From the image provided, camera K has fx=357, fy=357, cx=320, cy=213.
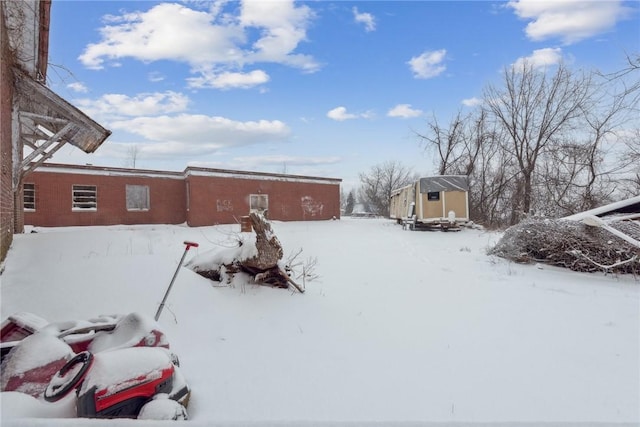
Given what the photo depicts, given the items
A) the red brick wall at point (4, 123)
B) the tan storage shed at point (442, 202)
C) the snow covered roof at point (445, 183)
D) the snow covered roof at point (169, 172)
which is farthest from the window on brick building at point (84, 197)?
the snow covered roof at point (445, 183)

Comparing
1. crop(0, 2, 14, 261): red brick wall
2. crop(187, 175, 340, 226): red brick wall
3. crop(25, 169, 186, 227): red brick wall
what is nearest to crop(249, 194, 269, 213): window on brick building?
crop(187, 175, 340, 226): red brick wall

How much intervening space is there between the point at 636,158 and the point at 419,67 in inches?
334

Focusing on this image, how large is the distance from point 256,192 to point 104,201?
301 inches

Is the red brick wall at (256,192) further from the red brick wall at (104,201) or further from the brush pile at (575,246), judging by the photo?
the brush pile at (575,246)

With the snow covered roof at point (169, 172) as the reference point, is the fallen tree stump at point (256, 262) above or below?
below

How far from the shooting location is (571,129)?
71.5 ft

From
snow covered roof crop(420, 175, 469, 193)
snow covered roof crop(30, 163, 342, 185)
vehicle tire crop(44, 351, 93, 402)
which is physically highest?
snow covered roof crop(30, 163, 342, 185)

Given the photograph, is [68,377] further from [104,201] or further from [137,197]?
[137,197]

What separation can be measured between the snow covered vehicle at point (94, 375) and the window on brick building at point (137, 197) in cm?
1712

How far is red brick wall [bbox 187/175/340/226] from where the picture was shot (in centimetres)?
1859

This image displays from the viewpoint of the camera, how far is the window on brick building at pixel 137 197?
703 inches

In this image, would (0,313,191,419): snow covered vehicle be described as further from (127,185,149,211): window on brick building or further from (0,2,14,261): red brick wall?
(127,185,149,211): window on brick building

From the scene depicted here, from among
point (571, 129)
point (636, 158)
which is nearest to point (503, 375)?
point (636, 158)

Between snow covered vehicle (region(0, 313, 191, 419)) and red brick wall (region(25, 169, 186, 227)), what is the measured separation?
16622mm
